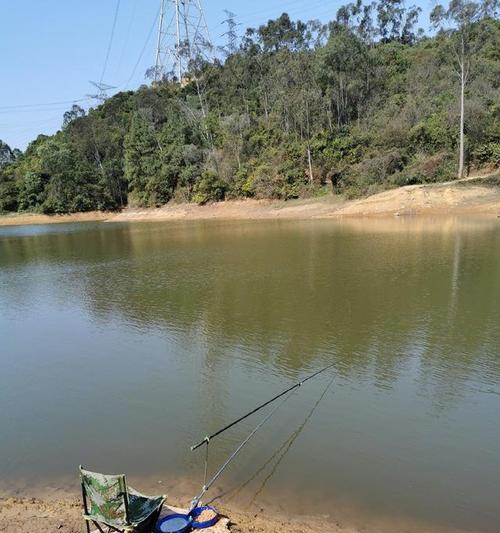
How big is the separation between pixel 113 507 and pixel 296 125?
185 ft

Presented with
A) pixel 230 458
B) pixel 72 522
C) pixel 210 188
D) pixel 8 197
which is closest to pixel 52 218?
pixel 8 197

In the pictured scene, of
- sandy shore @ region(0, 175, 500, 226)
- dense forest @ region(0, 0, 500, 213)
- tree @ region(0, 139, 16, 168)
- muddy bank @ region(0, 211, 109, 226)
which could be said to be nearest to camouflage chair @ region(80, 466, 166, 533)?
sandy shore @ region(0, 175, 500, 226)

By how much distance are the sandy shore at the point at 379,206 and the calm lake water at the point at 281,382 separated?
16973mm

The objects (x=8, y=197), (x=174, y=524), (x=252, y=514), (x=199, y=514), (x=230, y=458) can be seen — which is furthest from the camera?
(x=8, y=197)

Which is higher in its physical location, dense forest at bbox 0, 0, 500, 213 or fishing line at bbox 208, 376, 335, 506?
dense forest at bbox 0, 0, 500, 213

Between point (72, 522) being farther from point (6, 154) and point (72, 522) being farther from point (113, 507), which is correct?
point (6, 154)

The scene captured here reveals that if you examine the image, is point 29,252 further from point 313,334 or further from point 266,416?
point 266,416

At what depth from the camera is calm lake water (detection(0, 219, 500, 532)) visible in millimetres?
6562

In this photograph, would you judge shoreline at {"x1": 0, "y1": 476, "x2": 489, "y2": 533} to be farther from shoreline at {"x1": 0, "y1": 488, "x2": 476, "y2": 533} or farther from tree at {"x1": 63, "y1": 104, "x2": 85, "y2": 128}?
tree at {"x1": 63, "y1": 104, "x2": 85, "y2": 128}

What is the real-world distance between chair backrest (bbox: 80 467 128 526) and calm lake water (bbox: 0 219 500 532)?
1478mm

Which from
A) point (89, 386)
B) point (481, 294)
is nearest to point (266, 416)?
point (89, 386)

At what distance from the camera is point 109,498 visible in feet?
16.8

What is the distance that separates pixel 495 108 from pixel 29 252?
40.3 meters

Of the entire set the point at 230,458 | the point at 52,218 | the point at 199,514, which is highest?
the point at 52,218
